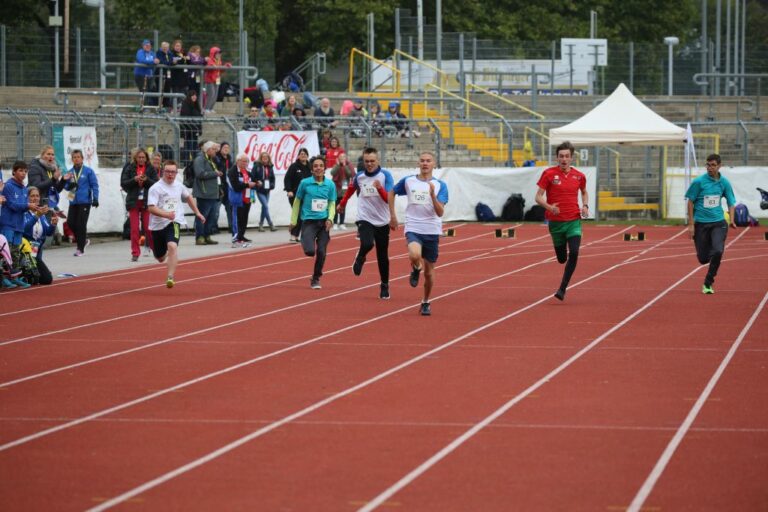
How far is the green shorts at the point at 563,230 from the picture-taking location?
60.8 ft

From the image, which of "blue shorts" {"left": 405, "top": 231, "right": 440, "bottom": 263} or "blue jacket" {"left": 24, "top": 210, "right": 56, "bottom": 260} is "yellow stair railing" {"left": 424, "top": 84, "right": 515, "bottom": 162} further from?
"blue shorts" {"left": 405, "top": 231, "right": 440, "bottom": 263}

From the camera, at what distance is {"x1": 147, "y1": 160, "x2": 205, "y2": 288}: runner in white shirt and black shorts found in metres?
20.0

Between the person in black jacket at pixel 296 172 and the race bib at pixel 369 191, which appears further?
the person in black jacket at pixel 296 172

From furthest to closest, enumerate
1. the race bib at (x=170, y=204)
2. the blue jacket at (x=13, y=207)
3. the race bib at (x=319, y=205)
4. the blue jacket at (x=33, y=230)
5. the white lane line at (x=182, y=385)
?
the blue jacket at (x=33, y=230), the race bib at (x=170, y=204), the blue jacket at (x=13, y=207), the race bib at (x=319, y=205), the white lane line at (x=182, y=385)

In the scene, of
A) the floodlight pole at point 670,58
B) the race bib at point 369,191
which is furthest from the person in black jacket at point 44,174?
the floodlight pole at point 670,58

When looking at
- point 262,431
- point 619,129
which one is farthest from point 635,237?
point 262,431

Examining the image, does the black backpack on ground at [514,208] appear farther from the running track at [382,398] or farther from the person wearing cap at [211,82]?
the running track at [382,398]

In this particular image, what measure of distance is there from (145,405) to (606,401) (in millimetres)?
3346

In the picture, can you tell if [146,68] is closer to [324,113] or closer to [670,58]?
[324,113]

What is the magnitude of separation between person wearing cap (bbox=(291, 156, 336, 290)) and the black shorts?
163 centimetres

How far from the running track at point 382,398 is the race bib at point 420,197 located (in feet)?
4.28

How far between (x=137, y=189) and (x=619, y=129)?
589 inches

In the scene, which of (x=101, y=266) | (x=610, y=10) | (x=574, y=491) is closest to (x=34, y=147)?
(x=101, y=266)

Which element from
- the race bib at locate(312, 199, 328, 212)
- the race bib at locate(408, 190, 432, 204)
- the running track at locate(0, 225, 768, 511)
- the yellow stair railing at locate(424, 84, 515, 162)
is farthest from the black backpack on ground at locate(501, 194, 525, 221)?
the race bib at locate(408, 190, 432, 204)
